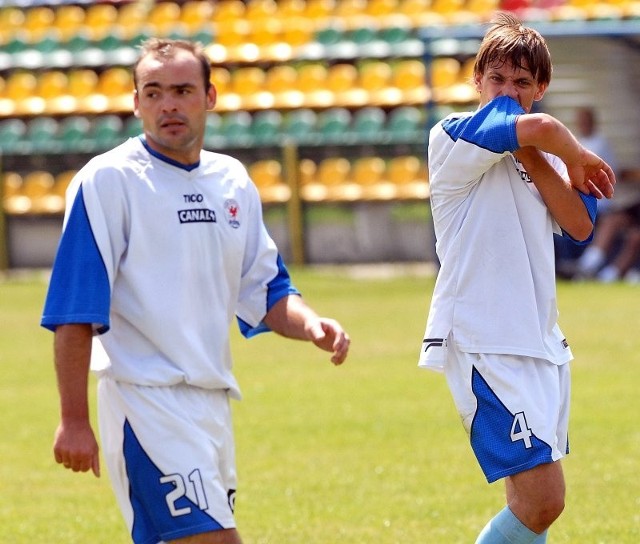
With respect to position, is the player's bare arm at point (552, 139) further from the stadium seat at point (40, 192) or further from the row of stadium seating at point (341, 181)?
the stadium seat at point (40, 192)

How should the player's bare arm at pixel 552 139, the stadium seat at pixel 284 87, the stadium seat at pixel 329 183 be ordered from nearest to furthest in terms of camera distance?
1. the player's bare arm at pixel 552 139
2. the stadium seat at pixel 329 183
3. the stadium seat at pixel 284 87

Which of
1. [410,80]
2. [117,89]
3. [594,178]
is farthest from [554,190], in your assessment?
[117,89]

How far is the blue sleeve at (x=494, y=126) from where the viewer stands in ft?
13.4

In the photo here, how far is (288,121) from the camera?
68.4 ft

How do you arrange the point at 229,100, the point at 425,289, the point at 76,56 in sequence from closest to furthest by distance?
the point at 425,289, the point at 229,100, the point at 76,56

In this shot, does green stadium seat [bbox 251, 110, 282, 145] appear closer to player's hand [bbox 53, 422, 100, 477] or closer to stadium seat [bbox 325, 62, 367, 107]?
stadium seat [bbox 325, 62, 367, 107]

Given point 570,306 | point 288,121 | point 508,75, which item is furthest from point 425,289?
point 508,75

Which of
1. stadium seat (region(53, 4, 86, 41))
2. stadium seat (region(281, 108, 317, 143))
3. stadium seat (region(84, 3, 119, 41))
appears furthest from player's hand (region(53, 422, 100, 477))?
stadium seat (region(53, 4, 86, 41))

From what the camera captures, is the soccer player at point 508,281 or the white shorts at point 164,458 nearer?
the white shorts at point 164,458

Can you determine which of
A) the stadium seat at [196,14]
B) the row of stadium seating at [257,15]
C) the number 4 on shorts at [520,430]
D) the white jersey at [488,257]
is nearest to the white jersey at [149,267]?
the white jersey at [488,257]

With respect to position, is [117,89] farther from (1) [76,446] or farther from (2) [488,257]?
(1) [76,446]

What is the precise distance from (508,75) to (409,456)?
13.3 ft

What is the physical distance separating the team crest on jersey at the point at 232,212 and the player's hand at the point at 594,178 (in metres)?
1.03

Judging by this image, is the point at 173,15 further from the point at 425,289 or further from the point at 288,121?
the point at 425,289
